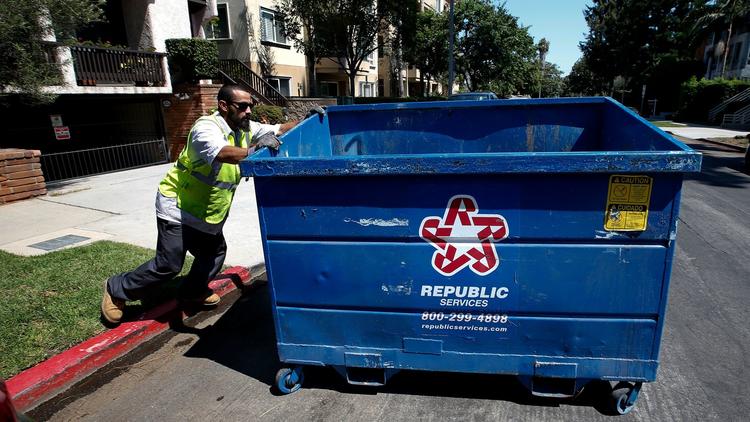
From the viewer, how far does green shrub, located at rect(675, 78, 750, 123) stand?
26.3 meters

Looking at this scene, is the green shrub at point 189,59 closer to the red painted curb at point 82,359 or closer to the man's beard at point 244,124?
the red painted curb at point 82,359

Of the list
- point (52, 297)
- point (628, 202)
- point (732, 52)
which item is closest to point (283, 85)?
point (52, 297)

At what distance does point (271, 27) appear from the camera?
72.9 feet

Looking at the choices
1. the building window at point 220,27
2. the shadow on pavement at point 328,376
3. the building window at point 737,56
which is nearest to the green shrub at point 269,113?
the building window at point 220,27

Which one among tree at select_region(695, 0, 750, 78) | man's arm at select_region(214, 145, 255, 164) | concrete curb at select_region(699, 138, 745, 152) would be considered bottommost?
concrete curb at select_region(699, 138, 745, 152)

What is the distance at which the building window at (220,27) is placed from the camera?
20734mm

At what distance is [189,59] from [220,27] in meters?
8.89

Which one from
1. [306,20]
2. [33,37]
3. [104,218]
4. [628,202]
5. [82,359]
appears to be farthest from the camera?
[306,20]

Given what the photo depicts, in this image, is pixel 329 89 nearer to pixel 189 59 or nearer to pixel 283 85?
pixel 283 85

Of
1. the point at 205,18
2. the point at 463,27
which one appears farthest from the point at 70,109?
the point at 463,27

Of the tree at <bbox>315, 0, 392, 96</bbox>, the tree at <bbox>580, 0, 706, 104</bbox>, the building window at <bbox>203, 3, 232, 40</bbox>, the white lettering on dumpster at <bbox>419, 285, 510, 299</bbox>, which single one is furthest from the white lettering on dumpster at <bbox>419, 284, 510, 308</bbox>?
the tree at <bbox>580, 0, 706, 104</bbox>

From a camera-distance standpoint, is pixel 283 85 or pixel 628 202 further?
pixel 283 85

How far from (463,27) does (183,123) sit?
75.6ft

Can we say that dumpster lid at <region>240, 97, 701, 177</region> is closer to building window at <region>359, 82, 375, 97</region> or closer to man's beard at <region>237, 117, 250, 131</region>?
man's beard at <region>237, 117, 250, 131</region>
